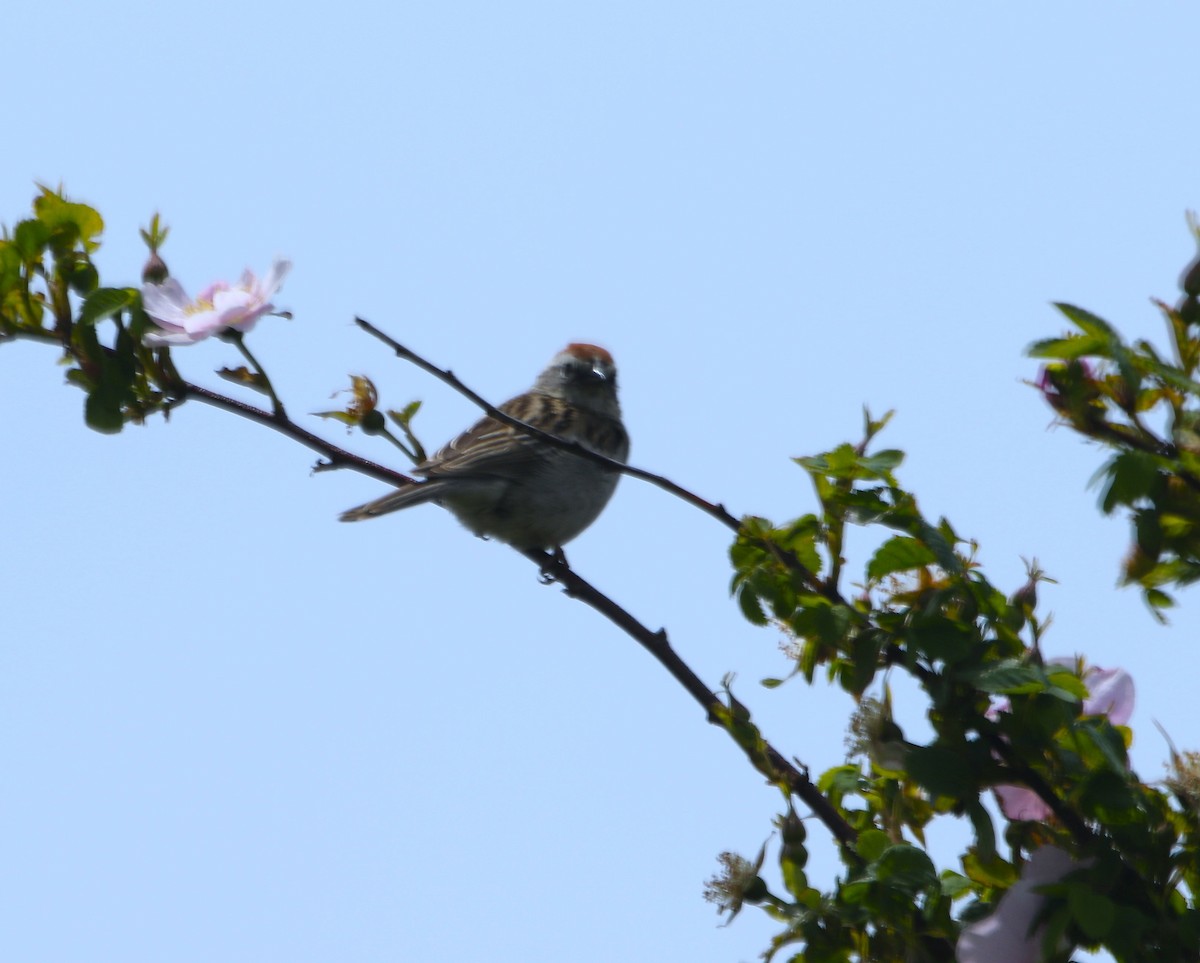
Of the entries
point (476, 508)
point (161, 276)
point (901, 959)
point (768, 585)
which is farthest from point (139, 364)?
point (476, 508)

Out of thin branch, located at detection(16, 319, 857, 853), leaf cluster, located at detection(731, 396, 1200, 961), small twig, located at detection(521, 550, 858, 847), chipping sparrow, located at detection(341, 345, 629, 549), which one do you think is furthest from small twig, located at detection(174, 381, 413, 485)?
chipping sparrow, located at detection(341, 345, 629, 549)

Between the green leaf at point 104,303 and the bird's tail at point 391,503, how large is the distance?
1.84 metres

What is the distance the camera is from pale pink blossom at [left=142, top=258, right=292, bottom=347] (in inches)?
92.0

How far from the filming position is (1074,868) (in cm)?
174

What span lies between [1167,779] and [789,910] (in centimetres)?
51

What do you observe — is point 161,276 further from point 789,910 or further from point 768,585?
point 789,910

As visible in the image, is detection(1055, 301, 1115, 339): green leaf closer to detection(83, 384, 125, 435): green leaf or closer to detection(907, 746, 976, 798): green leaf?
detection(907, 746, 976, 798): green leaf

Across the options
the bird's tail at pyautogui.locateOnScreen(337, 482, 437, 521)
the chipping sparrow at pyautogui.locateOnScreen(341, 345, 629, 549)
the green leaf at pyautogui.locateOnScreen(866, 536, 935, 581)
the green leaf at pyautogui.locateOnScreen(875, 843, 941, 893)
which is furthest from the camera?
the chipping sparrow at pyautogui.locateOnScreen(341, 345, 629, 549)

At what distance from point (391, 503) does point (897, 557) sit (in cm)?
294

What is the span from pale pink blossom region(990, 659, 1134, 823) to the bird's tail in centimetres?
257

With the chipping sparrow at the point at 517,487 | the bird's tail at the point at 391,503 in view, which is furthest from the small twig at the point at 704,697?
the chipping sparrow at the point at 517,487

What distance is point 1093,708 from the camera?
1.90 m

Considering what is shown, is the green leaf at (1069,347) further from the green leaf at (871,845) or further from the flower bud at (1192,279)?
the green leaf at (871,845)

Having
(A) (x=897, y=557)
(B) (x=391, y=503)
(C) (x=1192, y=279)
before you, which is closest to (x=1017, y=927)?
(A) (x=897, y=557)
